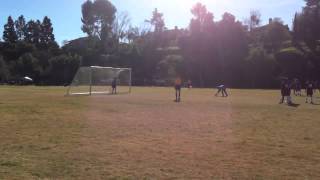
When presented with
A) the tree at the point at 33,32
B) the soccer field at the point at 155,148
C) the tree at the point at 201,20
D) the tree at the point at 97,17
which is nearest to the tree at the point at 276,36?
the tree at the point at 201,20

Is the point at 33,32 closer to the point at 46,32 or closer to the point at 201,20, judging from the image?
the point at 46,32

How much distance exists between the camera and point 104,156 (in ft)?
36.3

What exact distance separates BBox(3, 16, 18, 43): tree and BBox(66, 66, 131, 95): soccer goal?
7353 cm

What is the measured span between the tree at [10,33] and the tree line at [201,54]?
31.8 feet

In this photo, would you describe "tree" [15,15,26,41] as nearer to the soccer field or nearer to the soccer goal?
the soccer goal

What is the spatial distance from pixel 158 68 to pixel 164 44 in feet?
69.8

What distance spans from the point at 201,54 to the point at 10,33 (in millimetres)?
55502

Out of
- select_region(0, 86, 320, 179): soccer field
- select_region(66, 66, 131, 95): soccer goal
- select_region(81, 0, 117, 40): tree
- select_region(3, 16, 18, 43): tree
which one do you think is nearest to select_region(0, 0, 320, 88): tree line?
select_region(81, 0, 117, 40): tree

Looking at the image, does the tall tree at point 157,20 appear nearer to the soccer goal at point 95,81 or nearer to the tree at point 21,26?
the tree at point 21,26

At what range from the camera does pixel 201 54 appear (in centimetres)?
8731

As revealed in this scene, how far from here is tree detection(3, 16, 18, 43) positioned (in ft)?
402

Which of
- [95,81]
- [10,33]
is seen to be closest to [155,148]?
[95,81]

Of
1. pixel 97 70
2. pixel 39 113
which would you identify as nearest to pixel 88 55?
pixel 97 70

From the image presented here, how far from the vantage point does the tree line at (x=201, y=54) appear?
81375 mm
